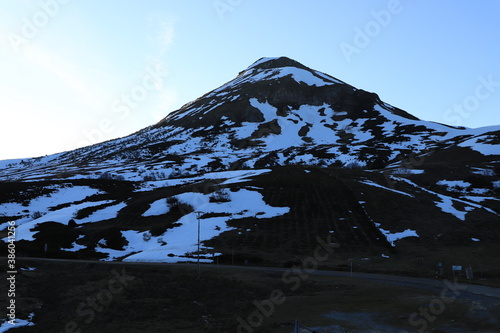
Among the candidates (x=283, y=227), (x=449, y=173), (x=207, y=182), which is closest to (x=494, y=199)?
(x=449, y=173)

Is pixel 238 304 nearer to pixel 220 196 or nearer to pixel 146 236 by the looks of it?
pixel 146 236

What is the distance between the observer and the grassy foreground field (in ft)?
72.4

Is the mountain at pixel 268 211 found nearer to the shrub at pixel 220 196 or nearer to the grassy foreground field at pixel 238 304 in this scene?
the shrub at pixel 220 196

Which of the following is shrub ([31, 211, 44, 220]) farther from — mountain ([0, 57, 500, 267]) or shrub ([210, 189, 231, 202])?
shrub ([210, 189, 231, 202])

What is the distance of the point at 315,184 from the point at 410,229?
33633mm

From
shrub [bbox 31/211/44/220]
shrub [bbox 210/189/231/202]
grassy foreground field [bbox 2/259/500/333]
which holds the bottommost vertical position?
grassy foreground field [bbox 2/259/500/333]

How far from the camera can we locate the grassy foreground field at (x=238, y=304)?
22.1m

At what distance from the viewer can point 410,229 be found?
65.5m

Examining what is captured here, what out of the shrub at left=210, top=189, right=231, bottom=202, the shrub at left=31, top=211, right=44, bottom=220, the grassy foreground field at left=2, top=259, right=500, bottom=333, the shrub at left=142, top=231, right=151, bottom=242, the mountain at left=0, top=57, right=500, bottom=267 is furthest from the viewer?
the shrub at left=31, top=211, right=44, bottom=220

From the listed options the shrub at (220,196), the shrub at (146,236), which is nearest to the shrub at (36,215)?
the shrub at (146,236)

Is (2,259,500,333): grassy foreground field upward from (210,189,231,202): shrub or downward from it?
downward

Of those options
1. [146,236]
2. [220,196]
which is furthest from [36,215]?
[220,196]

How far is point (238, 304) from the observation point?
93.3ft

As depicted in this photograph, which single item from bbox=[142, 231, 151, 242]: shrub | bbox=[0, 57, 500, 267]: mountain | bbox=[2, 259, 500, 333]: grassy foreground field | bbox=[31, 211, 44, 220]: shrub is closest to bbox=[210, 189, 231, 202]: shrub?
bbox=[0, 57, 500, 267]: mountain
